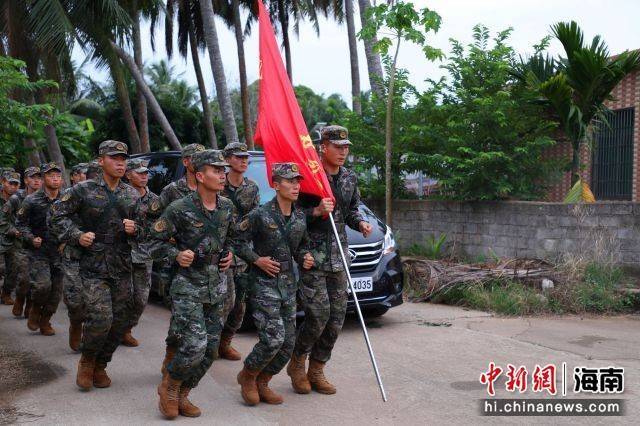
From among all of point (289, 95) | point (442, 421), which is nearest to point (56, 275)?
point (289, 95)

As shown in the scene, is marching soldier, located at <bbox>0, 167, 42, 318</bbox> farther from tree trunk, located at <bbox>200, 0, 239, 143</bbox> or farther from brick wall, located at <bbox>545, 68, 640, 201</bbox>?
brick wall, located at <bbox>545, 68, 640, 201</bbox>

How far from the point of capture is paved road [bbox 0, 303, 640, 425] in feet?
17.4

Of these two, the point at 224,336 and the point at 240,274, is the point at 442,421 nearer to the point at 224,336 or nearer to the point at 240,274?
the point at 240,274

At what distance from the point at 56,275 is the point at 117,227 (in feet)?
8.79

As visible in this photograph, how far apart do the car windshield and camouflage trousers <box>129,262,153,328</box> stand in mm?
1711

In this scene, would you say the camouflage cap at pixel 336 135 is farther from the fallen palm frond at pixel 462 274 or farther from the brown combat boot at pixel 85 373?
the fallen palm frond at pixel 462 274

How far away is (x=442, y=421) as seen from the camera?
5078 millimetres

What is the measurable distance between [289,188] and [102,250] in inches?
70.0

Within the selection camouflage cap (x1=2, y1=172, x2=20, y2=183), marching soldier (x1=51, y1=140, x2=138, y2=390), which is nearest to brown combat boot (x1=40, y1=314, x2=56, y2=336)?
marching soldier (x1=51, y1=140, x2=138, y2=390)

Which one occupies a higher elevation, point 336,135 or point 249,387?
point 336,135

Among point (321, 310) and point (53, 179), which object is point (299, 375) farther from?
point (53, 179)

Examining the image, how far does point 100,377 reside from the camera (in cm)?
611

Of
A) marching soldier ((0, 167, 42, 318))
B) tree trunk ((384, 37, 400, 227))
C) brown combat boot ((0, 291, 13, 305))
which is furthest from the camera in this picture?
tree trunk ((384, 37, 400, 227))

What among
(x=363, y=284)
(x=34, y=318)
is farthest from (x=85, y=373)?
(x=363, y=284)
